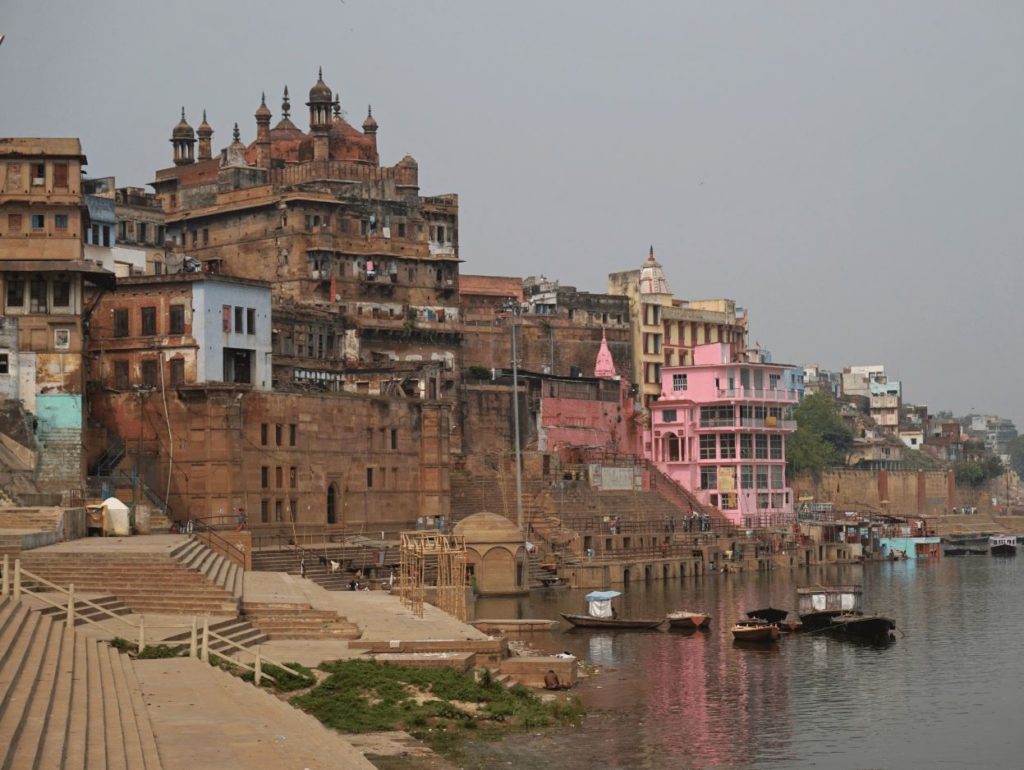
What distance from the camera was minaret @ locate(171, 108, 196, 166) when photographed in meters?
92.1

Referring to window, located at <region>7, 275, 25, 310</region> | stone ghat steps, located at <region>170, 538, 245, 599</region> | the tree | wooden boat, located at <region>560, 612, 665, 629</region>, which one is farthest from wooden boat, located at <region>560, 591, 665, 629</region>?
the tree

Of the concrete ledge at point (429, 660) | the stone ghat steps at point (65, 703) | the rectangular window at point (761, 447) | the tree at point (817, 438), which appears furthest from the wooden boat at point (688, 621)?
the tree at point (817, 438)

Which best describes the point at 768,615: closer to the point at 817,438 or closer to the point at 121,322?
the point at 121,322

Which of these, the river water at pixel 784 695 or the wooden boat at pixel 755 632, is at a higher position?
the wooden boat at pixel 755 632

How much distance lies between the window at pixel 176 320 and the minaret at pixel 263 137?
95.2ft

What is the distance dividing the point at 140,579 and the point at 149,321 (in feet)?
83.7

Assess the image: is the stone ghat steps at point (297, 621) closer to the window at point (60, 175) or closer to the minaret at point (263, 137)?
the window at point (60, 175)

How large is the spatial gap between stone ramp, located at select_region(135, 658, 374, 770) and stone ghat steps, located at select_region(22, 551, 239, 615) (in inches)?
286

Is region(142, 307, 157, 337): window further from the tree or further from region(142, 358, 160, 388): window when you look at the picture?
the tree

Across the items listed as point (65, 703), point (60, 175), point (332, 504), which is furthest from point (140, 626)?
point (332, 504)

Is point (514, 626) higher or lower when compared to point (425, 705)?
lower

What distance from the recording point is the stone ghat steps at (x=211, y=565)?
3894 cm

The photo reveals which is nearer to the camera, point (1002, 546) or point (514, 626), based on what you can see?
point (514, 626)

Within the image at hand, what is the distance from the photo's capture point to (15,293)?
54438mm
